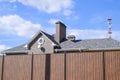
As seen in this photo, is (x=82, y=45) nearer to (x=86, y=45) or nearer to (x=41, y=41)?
(x=86, y=45)

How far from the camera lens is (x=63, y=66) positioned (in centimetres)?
1203

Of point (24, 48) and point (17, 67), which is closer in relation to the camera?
point (17, 67)

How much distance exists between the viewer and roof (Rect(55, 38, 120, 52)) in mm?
22194

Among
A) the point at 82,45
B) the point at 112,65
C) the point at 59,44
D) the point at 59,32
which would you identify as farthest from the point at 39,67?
the point at 59,32

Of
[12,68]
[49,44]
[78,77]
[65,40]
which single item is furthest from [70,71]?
[65,40]

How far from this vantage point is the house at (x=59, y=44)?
74.7 feet

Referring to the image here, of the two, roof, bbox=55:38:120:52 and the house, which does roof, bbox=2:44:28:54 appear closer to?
the house

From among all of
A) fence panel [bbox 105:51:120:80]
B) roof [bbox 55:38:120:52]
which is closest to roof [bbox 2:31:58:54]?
roof [bbox 55:38:120:52]

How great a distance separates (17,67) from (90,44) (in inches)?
460

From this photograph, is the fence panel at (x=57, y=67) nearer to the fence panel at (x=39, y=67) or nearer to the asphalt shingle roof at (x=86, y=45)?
the fence panel at (x=39, y=67)

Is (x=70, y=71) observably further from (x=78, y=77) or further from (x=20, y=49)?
(x=20, y=49)

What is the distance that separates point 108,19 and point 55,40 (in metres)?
5.80

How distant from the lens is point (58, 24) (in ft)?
84.1

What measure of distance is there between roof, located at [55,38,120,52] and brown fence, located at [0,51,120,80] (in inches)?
401
